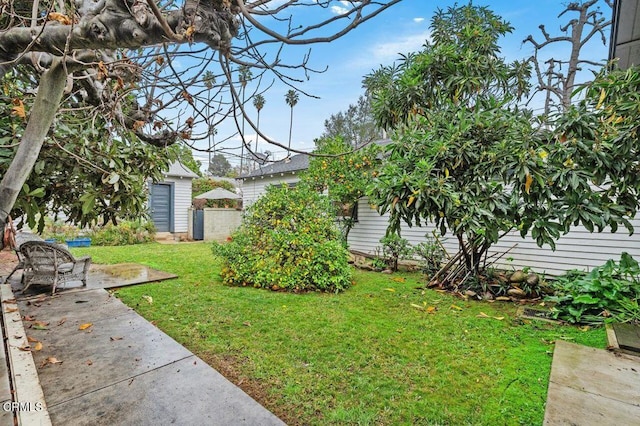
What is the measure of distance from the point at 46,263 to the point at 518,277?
816cm

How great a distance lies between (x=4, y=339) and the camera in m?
2.98

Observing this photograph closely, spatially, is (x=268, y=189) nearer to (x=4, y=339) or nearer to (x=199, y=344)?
(x=199, y=344)

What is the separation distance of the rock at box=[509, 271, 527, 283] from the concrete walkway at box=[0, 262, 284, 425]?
5316 millimetres

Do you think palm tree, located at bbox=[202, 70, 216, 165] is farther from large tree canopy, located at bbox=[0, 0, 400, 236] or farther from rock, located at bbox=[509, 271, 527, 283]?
rock, located at bbox=[509, 271, 527, 283]

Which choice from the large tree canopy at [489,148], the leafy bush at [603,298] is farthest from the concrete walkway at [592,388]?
the large tree canopy at [489,148]

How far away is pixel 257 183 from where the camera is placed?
13.7 meters

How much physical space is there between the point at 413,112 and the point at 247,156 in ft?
15.3

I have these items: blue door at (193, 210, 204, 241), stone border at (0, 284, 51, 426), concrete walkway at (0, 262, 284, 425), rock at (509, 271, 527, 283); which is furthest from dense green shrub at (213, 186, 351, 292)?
blue door at (193, 210, 204, 241)

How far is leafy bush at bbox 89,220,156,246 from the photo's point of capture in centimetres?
1126

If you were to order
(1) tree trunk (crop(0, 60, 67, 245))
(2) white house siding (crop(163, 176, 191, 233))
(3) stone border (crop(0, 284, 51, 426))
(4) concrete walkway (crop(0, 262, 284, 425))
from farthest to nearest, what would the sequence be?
(2) white house siding (crop(163, 176, 191, 233)), (4) concrete walkway (crop(0, 262, 284, 425)), (3) stone border (crop(0, 284, 51, 426)), (1) tree trunk (crop(0, 60, 67, 245))

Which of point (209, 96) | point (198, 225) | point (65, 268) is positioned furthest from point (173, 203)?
point (209, 96)

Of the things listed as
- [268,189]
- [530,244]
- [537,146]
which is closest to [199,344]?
[268,189]

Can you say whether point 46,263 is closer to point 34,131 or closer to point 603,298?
point 34,131

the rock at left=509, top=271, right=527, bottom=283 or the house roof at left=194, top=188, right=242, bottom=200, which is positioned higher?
the house roof at left=194, top=188, right=242, bottom=200
